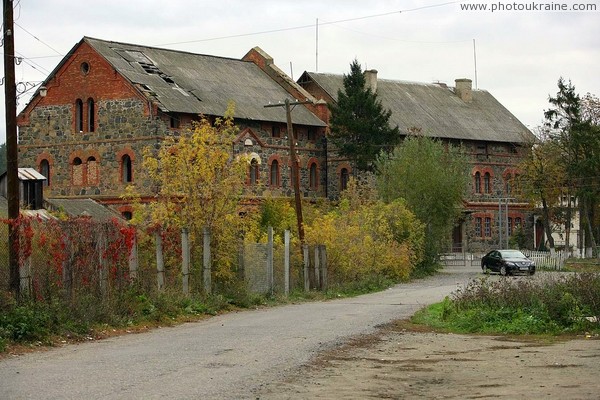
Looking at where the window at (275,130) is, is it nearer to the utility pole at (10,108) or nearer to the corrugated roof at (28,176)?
the corrugated roof at (28,176)

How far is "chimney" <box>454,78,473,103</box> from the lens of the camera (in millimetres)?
85000

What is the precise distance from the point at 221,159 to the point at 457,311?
38.4 feet

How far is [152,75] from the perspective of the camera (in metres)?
61.0

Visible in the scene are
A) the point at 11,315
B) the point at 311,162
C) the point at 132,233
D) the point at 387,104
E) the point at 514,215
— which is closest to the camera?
the point at 11,315

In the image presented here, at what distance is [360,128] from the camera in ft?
225

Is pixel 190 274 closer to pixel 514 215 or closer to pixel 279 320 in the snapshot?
pixel 279 320

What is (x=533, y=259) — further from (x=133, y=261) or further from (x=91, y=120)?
(x=133, y=261)

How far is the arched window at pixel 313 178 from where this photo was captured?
7044 cm

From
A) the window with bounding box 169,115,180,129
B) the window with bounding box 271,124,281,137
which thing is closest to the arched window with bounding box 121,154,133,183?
the window with bounding box 169,115,180,129

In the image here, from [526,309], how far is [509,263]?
102 ft

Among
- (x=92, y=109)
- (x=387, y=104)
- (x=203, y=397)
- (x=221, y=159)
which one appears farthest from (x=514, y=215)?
(x=203, y=397)

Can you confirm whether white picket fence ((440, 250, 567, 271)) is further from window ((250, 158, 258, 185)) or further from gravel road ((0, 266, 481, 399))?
gravel road ((0, 266, 481, 399))

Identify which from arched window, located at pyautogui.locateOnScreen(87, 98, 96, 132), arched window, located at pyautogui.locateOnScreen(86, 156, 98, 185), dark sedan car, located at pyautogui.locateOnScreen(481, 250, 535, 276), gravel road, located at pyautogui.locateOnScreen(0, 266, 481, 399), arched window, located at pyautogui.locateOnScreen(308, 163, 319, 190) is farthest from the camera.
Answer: arched window, located at pyautogui.locateOnScreen(308, 163, 319, 190)

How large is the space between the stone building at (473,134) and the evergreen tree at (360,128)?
4198mm
